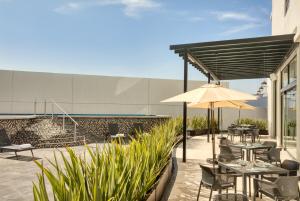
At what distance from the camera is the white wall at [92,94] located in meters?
20.7

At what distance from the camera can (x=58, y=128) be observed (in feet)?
47.6

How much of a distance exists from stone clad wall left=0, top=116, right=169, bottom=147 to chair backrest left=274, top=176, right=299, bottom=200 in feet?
29.0

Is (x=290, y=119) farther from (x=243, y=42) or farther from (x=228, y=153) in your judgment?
(x=228, y=153)

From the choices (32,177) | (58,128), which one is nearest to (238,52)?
(32,177)

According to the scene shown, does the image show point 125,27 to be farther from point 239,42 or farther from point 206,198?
point 206,198

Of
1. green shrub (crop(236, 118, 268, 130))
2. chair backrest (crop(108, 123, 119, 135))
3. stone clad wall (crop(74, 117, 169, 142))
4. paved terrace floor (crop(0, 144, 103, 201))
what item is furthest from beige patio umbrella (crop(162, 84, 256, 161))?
green shrub (crop(236, 118, 268, 130))

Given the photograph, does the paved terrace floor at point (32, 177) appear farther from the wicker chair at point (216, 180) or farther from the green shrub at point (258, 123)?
the green shrub at point (258, 123)

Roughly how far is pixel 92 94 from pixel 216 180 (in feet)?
58.0

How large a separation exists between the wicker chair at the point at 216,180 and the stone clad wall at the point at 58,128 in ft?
25.4

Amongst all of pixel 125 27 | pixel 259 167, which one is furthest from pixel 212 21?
pixel 125 27

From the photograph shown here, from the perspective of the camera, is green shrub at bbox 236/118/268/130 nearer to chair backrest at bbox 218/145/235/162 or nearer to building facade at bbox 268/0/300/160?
building facade at bbox 268/0/300/160

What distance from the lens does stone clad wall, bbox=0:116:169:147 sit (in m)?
12.6

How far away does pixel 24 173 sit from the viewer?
7809 millimetres

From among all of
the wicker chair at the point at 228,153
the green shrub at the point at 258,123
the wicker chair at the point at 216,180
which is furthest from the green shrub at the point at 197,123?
the wicker chair at the point at 216,180
